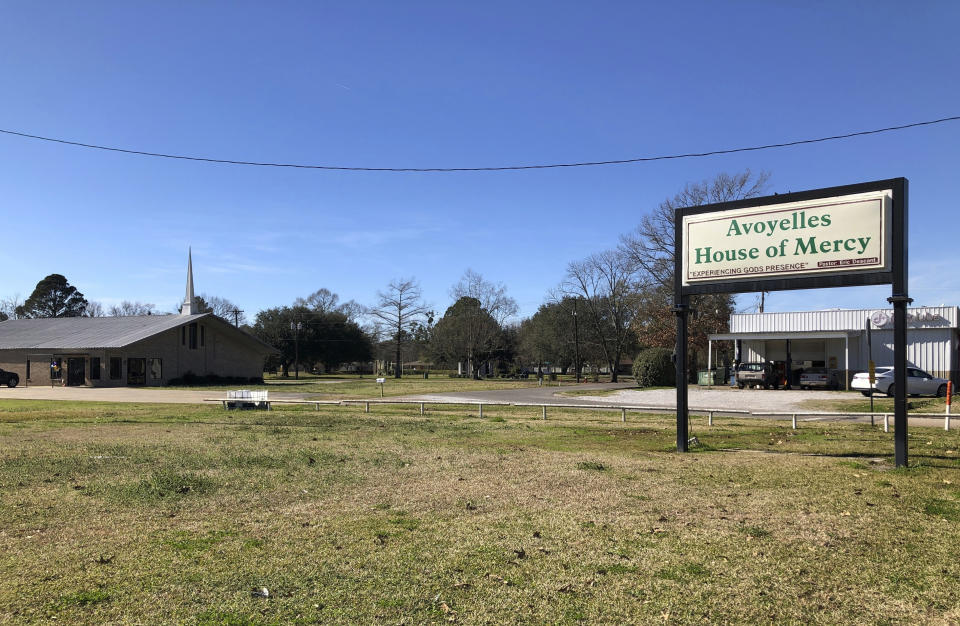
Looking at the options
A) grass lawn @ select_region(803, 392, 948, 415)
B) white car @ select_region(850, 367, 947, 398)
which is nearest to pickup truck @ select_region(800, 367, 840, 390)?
white car @ select_region(850, 367, 947, 398)

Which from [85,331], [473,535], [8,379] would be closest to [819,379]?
[473,535]

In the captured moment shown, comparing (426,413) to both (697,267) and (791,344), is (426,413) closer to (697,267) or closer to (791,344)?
(697,267)

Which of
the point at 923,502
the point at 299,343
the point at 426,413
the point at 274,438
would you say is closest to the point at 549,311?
the point at 299,343

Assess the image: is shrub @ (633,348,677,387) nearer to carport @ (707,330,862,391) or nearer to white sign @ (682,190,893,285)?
carport @ (707,330,862,391)

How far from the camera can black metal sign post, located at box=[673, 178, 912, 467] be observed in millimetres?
10172

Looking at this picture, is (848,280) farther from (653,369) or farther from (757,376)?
(653,369)

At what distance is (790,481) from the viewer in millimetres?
8656

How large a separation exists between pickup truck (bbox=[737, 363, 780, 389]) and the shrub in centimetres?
550

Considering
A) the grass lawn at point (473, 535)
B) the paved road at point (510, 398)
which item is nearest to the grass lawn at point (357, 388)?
the paved road at point (510, 398)

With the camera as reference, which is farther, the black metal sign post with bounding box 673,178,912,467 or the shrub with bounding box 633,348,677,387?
the shrub with bounding box 633,348,677,387

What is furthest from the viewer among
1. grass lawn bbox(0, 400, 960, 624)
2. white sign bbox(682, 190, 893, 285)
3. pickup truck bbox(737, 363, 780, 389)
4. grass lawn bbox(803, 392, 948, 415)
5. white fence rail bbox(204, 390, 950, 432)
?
pickup truck bbox(737, 363, 780, 389)

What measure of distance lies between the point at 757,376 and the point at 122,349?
40.9 meters

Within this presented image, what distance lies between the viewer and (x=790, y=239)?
11.1m

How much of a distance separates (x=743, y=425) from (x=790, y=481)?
32.4 feet
